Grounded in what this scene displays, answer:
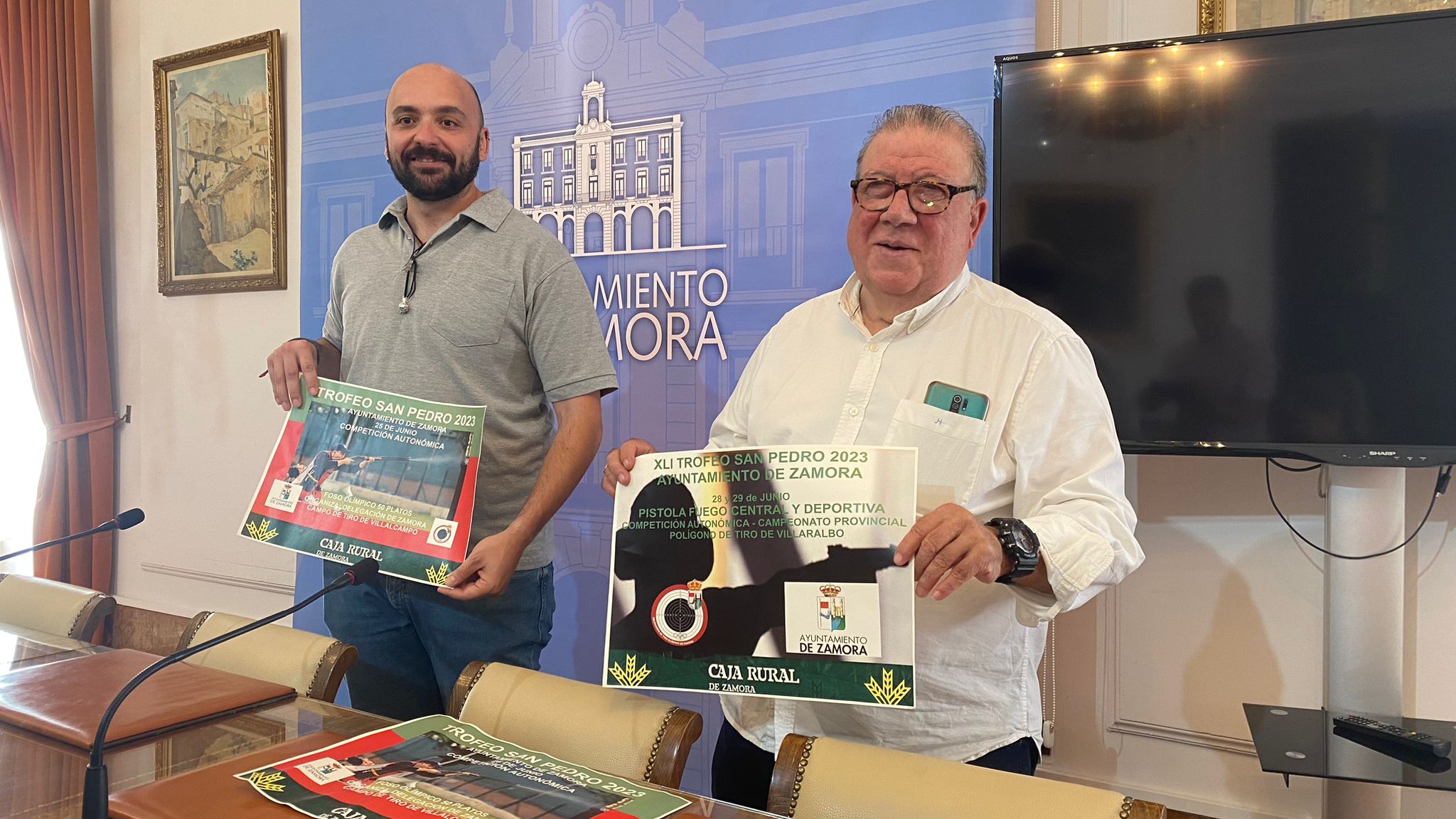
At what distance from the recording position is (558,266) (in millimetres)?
2109

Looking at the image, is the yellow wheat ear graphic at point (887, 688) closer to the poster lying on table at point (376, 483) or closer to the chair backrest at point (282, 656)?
the poster lying on table at point (376, 483)

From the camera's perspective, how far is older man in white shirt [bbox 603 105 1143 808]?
55.9 inches

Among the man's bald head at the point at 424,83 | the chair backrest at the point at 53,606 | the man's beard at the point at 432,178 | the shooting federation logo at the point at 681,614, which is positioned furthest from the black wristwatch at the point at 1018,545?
the chair backrest at the point at 53,606

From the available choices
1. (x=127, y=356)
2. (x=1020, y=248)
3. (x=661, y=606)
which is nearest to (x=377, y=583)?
(x=661, y=606)

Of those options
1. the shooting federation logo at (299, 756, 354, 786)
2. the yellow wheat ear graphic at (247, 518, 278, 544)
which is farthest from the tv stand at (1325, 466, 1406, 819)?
the yellow wheat ear graphic at (247, 518, 278, 544)

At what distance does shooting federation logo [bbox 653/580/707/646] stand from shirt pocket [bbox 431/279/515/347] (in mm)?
879

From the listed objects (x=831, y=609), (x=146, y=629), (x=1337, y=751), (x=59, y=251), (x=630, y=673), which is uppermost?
(x=59, y=251)

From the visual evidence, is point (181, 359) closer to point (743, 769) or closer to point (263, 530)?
point (263, 530)

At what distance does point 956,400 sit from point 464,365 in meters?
1.05

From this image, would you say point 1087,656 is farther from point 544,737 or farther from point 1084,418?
point 544,737

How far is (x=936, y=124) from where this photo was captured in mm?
1571

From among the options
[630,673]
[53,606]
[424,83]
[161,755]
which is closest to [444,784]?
[630,673]

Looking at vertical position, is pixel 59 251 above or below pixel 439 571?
above

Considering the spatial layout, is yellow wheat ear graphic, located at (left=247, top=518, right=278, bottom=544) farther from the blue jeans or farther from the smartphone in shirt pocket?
the smartphone in shirt pocket
